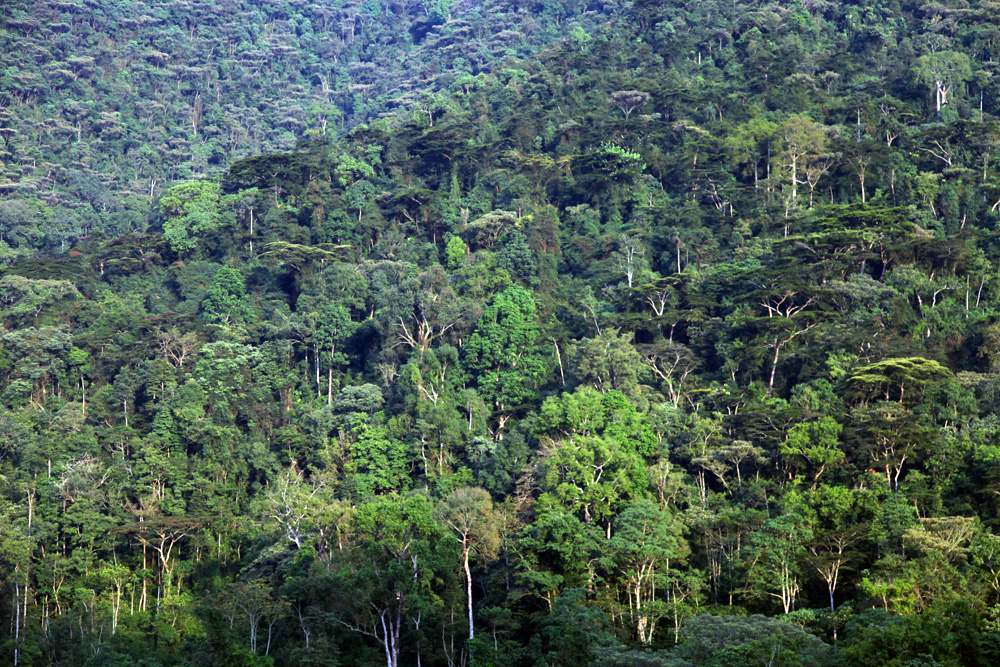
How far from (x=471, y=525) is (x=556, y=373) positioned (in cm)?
1118

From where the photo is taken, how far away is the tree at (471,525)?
31.0 metres

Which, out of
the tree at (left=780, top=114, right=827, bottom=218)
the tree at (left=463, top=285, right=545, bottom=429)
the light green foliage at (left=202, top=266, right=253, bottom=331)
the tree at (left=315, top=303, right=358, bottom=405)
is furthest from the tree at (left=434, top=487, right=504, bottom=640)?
the tree at (left=780, top=114, right=827, bottom=218)

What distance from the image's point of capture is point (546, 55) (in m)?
70.5

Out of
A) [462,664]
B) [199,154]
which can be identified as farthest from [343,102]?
[462,664]

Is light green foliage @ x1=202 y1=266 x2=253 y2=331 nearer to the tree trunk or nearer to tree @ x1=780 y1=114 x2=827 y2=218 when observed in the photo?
the tree trunk

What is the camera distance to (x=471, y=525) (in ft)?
102

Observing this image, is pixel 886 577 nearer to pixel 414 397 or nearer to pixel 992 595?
pixel 992 595

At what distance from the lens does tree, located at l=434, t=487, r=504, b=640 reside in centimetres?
3103

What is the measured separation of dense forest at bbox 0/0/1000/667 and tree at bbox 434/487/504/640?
0.12 m

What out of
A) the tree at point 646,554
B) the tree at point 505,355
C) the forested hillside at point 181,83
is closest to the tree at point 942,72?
the tree at point 505,355

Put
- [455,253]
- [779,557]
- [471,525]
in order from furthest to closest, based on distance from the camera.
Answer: [455,253] → [471,525] → [779,557]

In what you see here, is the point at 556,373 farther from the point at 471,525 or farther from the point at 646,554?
the point at 646,554

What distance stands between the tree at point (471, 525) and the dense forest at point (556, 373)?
125 millimetres

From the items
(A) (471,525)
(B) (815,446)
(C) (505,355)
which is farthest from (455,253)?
(B) (815,446)
